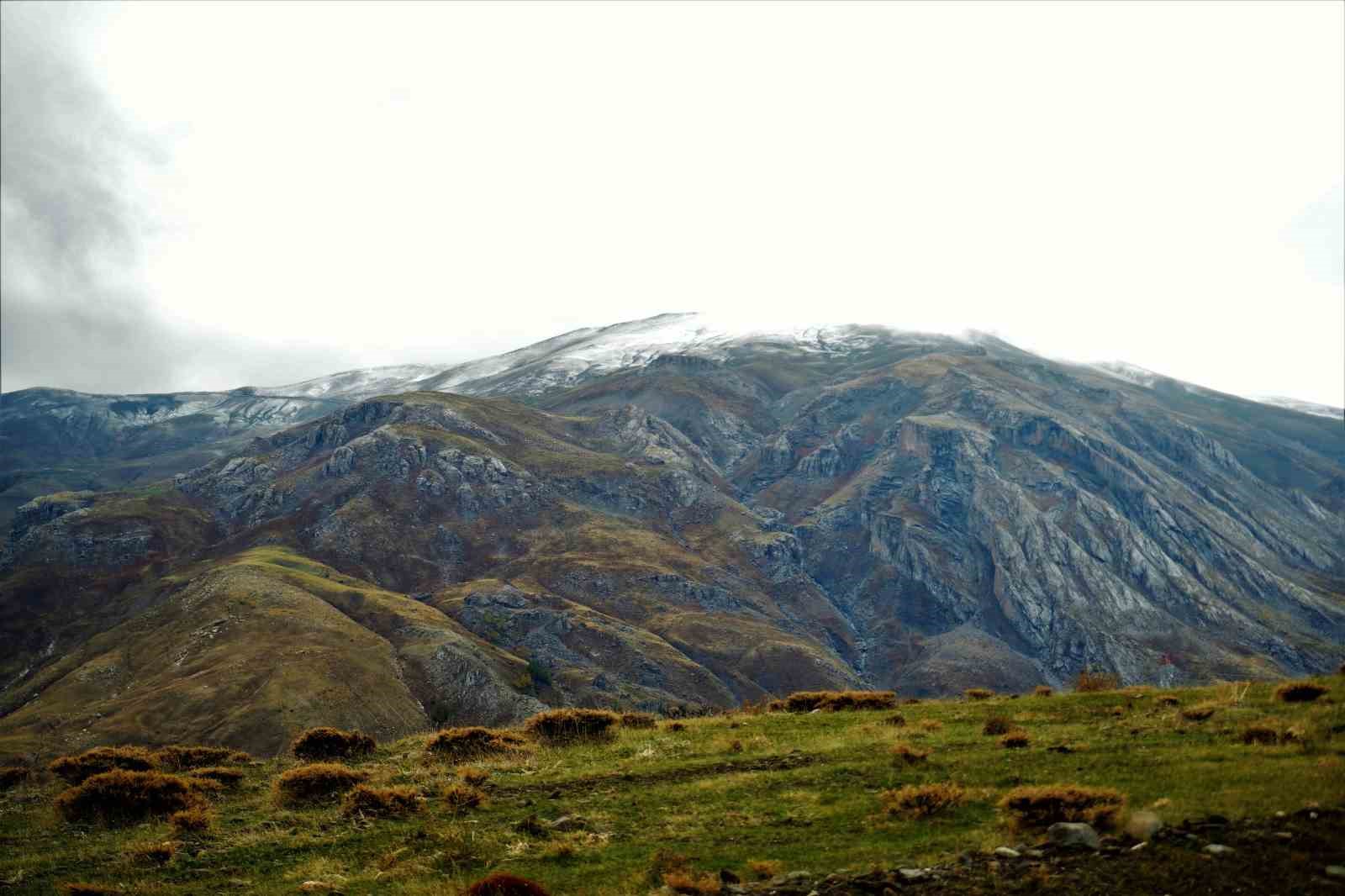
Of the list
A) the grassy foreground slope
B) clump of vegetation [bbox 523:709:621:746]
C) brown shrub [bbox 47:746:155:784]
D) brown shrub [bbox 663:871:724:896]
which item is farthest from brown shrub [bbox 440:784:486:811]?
brown shrub [bbox 47:746:155:784]

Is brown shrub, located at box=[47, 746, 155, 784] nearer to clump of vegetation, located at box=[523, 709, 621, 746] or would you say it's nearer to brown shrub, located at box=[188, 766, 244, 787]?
brown shrub, located at box=[188, 766, 244, 787]

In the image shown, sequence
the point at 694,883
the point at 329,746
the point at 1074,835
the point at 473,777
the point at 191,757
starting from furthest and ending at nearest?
the point at 191,757, the point at 329,746, the point at 473,777, the point at 694,883, the point at 1074,835

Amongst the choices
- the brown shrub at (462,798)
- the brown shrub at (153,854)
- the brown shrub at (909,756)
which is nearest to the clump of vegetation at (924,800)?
the brown shrub at (909,756)

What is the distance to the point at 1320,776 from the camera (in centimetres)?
1612

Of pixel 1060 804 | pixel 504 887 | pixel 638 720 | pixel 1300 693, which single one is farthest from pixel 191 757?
pixel 1300 693

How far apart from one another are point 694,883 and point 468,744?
1557 cm

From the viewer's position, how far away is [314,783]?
24.6m

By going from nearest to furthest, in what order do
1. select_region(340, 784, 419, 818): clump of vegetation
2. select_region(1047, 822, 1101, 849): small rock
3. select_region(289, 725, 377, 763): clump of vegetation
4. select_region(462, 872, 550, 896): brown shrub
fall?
select_region(1047, 822, 1101, 849): small rock, select_region(462, 872, 550, 896): brown shrub, select_region(340, 784, 419, 818): clump of vegetation, select_region(289, 725, 377, 763): clump of vegetation

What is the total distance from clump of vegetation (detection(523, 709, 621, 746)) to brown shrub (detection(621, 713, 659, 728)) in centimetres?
125

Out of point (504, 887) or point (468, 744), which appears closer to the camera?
point (504, 887)

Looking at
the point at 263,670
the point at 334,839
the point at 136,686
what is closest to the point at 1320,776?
the point at 334,839

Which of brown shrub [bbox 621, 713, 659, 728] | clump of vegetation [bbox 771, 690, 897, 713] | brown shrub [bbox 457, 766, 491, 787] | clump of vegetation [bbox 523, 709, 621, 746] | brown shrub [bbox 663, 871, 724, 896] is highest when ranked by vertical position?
brown shrub [bbox 663, 871, 724, 896]

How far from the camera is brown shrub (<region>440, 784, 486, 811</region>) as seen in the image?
22531mm

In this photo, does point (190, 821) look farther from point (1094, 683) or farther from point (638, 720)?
point (1094, 683)
